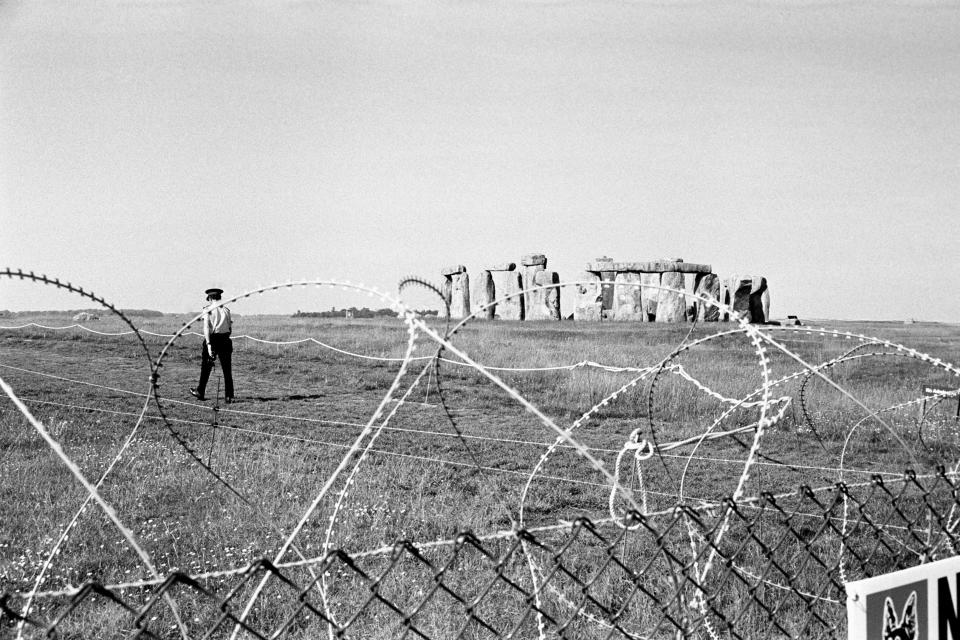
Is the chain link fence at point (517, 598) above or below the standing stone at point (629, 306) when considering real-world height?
below

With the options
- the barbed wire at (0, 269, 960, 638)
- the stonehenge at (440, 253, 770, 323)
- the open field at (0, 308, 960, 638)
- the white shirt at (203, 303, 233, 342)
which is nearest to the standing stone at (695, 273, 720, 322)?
the stonehenge at (440, 253, 770, 323)

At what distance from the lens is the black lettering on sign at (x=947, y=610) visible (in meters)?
2.99

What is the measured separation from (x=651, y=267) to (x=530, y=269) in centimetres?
523

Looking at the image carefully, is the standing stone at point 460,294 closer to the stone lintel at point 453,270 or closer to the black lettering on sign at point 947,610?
the stone lintel at point 453,270

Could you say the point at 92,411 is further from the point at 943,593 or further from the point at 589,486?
the point at 943,593

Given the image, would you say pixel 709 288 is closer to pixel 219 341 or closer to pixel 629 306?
pixel 629 306

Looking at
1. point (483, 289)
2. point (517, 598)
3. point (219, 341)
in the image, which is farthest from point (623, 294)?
point (517, 598)

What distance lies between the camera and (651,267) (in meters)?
34.3

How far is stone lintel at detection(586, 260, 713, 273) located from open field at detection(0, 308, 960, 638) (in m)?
14.7

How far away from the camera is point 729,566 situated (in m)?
3.03

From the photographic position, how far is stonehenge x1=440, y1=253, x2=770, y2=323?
33250 mm

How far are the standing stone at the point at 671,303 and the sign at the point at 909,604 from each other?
29528 mm

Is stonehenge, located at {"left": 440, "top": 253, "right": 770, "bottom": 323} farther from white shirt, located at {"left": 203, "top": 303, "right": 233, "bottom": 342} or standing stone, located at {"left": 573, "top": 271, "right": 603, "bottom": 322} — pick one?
white shirt, located at {"left": 203, "top": 303, "right": 233, "bottom": 342}

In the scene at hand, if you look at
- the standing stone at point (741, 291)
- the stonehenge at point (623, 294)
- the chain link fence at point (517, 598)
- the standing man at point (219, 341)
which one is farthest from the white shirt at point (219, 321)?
the standing stone at point (741, 291)
